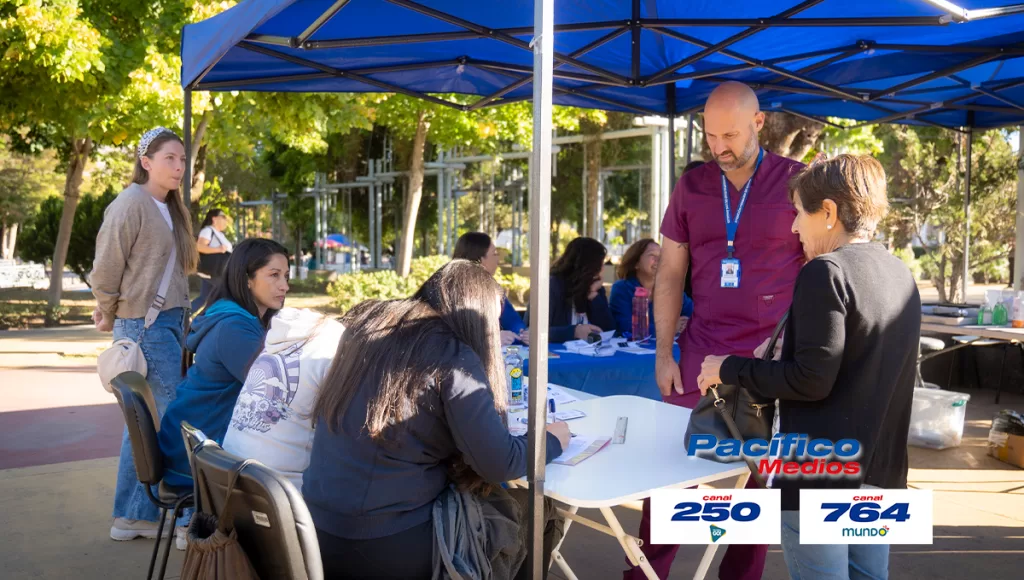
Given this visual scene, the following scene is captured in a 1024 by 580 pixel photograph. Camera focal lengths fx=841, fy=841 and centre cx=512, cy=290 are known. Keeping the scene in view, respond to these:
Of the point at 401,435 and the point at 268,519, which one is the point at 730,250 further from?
the point at 268,519

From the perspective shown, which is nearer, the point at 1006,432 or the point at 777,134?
the point at 1006,432

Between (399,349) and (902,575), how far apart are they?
2.66 m

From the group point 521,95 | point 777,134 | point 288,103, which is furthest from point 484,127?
point 521,95

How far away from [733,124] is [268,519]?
6.28 feet

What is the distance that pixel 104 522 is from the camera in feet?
14.0

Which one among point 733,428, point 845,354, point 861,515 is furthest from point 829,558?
point 845,354

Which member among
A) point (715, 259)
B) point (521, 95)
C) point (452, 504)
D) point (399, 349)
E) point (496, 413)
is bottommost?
point (452, 504)

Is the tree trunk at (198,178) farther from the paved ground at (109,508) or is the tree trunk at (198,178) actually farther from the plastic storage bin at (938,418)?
the plastic storage bin at (938,418)

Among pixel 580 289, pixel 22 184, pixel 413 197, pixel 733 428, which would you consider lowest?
pixel 733 428

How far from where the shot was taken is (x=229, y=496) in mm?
1906

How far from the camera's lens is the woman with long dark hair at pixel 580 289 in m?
5.19

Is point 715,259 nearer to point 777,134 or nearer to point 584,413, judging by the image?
point 584,413

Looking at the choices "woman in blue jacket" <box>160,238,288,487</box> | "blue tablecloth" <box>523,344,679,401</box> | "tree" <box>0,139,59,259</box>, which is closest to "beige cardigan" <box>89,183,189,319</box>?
"woman in blue jacket" <box>160,238,288,487</box>

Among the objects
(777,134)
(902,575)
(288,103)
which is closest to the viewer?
(902,575)
